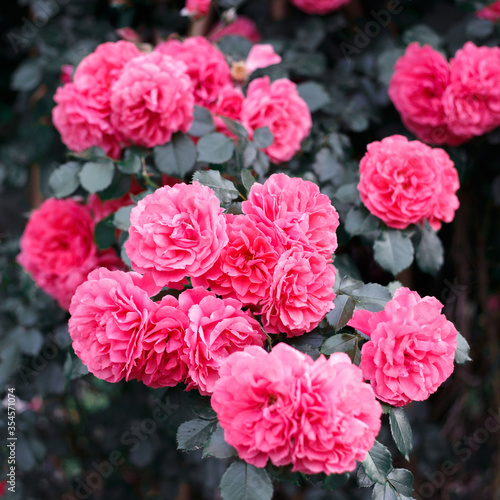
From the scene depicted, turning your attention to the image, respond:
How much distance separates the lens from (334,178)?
118 centimetres

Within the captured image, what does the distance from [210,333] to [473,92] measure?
0.93m

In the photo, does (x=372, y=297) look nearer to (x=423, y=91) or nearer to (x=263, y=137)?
(x=263, y=137)

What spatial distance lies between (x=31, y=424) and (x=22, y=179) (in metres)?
1.05

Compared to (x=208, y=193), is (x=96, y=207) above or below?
below

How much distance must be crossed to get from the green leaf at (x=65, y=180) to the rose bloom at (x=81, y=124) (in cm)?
5

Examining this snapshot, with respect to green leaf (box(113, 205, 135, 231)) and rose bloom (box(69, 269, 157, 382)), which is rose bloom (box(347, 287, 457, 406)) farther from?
green leaf (box(113, 205, 135, 231))

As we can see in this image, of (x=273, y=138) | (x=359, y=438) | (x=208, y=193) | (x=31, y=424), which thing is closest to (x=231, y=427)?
(x=359, y=438)

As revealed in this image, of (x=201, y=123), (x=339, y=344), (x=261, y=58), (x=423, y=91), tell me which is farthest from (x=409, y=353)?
(x=261, y=58)

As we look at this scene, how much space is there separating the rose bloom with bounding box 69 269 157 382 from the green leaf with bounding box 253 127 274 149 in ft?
1.55

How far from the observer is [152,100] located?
1.00 metres

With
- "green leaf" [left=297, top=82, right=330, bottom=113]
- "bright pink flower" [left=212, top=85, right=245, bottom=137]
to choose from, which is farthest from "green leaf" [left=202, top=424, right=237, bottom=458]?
"green leaf" [left=297, top=82, right=330, bottom=113]

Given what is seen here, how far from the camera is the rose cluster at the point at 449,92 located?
1175 mm

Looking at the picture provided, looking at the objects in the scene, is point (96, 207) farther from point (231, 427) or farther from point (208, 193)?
point (231, 427)

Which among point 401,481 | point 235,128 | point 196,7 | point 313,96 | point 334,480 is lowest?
point 401,481
